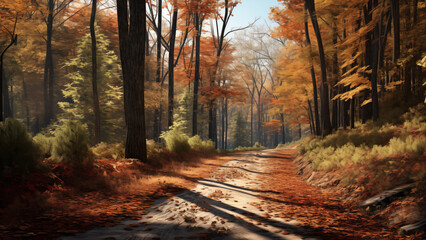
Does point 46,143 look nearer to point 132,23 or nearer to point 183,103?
point 132,23

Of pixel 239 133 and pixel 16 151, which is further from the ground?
pixel 16 151

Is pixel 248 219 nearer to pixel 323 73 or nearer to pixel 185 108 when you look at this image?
pixel 323 73

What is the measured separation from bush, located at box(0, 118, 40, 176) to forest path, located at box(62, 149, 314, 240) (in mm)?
2200

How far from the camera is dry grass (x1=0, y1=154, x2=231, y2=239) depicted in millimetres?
3221

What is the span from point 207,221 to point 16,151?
149 inches

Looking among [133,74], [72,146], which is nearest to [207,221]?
[72,146]

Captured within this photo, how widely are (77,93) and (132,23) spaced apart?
12.8 m

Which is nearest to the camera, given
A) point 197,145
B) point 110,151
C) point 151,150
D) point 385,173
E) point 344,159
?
point 385,173

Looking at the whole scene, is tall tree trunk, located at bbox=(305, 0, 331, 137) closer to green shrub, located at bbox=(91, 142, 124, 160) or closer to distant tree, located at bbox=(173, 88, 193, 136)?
green shrub, located at bbox=(91, 142, 124, 160)

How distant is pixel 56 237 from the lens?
9.66 feet

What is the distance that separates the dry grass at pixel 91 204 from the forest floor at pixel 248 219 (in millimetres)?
290

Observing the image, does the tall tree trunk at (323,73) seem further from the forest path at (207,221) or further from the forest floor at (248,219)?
the forest path at (207,221)

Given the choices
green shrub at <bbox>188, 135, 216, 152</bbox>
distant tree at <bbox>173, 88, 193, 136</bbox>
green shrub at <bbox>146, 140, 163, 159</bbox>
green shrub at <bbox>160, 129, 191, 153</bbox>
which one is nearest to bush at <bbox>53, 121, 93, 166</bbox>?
Result: green shrub at <bbox>146, 140, 163, 159</bbox>

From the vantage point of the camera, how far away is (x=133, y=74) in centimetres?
864
